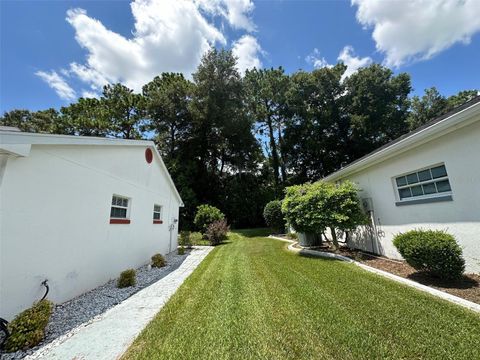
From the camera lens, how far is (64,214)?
15.0 ft

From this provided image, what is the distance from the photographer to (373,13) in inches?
322

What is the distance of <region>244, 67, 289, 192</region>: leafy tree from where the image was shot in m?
26.6

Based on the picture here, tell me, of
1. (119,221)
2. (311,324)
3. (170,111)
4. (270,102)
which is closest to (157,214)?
(119,221)

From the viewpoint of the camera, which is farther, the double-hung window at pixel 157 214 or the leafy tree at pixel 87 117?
the leafy tree at pixel 87 117

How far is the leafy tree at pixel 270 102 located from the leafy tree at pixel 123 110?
→ 13.9 meters

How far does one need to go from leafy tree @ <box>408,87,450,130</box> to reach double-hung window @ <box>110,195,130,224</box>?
3262cm

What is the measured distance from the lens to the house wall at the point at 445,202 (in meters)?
4.54

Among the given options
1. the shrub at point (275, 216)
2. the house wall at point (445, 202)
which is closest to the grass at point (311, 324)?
the house wall at point (445, 202)

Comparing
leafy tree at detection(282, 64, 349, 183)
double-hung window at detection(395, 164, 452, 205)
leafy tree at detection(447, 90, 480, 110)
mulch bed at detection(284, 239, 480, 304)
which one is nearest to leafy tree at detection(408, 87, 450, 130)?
leafy tree at detection(447, 90, 480, 110)

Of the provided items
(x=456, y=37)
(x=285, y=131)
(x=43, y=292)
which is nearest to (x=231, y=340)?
(x=43, y=292)

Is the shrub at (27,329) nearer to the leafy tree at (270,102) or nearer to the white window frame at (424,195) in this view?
the white window frame at (424,195)

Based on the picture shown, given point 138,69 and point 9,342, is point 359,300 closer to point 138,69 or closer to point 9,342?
point 9,342

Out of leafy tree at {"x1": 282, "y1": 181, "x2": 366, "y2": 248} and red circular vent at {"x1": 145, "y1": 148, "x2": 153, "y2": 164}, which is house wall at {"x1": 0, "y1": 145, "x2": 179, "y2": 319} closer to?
red circular vent at {"x1": 145, "y1": 148, "x2": 153, "y2": 164}

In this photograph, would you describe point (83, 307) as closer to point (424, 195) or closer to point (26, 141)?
point (26, 141)
